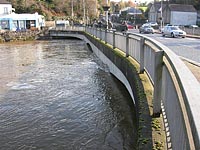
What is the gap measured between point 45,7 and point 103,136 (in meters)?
93.8

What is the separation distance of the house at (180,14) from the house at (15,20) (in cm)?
3542

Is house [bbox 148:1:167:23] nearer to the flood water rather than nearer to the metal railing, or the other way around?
the flood water

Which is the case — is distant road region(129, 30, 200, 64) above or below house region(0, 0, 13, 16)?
below

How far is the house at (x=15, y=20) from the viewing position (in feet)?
212

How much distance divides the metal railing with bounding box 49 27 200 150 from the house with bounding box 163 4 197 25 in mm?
73524

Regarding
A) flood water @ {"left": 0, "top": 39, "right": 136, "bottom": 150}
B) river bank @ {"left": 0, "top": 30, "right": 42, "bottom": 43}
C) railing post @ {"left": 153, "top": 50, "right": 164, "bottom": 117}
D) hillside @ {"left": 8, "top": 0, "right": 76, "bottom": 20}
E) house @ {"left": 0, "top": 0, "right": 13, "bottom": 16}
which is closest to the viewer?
railing post @ {"left": 153, "top": 50, "right": 164, "bottom": 117}

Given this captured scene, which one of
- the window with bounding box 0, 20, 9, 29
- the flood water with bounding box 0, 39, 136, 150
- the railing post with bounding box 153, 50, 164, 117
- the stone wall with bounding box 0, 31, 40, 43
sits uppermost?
the window with bounding box 0, 20, 9, 29

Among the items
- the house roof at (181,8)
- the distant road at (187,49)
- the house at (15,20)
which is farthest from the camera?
the house roof at (181,8)

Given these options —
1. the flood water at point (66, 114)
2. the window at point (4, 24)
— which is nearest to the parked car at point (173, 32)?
the flood water at point (66, 114)

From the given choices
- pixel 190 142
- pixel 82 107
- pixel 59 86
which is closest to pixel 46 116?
pixel 82 107

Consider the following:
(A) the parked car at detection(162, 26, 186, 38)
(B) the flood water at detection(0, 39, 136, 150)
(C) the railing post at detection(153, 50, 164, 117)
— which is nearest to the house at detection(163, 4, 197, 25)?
(A) the parked car at detection(162, 26, 186, 38)

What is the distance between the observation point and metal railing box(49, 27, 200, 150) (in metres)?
2.02

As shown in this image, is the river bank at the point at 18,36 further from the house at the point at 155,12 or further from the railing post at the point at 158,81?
the railing post at the point at 158,81

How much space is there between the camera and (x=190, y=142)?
2.05m
